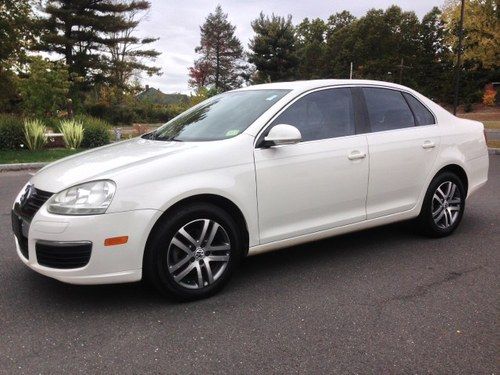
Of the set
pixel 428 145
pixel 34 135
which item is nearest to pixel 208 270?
pixel 428 145

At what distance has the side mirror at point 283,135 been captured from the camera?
11.4ft

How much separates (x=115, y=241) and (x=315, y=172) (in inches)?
64.7

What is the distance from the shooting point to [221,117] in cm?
406

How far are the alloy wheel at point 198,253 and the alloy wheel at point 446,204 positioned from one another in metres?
2.43

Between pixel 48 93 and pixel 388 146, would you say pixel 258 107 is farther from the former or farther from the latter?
pixel 48 93

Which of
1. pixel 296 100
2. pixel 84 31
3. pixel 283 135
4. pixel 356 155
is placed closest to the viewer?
pixel 283 135

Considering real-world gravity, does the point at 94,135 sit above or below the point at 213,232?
above

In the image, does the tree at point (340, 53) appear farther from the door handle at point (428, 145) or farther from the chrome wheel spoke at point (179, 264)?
the chrome wheel spoke at point (179, 264)

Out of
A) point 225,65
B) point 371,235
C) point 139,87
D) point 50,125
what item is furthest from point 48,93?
point 225,65

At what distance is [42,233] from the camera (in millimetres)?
3045

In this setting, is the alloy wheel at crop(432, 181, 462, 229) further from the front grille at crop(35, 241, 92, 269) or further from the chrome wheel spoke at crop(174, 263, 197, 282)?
the front grille at crop(35, 241, 92, 269)

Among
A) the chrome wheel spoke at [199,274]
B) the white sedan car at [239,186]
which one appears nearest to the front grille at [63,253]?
the white sedan car at [239,186]

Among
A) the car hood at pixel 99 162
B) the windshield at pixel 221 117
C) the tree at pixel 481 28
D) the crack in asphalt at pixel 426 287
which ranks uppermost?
the tree at pixel 481 28

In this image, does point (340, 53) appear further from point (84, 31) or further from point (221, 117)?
point (221, 117)
